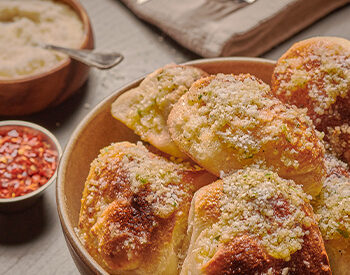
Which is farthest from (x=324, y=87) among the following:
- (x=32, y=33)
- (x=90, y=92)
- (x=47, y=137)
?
(x=32, y=33)

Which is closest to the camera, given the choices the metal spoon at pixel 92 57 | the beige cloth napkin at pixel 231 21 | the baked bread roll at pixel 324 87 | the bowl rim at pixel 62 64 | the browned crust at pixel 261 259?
the browned crust at pixel 261 259

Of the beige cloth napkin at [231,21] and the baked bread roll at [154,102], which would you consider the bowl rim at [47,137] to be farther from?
the beige cloth napkin at [231,21]

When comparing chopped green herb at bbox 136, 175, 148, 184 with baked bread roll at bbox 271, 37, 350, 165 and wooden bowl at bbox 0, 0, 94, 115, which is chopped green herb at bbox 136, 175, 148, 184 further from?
wooden bowl at bbox 0, 0, 94, 115

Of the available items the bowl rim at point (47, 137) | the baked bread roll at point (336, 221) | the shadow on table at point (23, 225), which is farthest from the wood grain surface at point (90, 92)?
the baked bread roll at point (336, 221)

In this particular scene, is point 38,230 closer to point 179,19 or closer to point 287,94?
point 287,94

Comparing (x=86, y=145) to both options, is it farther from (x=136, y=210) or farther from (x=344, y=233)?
(x=344, y=233)
